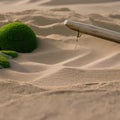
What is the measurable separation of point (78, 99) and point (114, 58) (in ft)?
3.81

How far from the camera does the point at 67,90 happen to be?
1.78 meters

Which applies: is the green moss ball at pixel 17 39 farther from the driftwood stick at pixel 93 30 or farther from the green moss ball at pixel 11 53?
the driftwood stick at pixel 93 30

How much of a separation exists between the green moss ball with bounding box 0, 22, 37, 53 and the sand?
0.09m

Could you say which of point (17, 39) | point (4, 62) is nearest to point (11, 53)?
point (17, 39)

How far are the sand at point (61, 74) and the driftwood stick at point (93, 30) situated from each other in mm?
109

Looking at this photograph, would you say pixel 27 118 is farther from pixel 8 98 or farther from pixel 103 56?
pixel 103 56

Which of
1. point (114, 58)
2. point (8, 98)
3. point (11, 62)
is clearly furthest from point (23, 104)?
point (114, 58)

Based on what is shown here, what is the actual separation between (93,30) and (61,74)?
681mm

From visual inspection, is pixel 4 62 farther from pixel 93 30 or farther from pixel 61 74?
pixel 93 30

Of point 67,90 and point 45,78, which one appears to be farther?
point 45,78

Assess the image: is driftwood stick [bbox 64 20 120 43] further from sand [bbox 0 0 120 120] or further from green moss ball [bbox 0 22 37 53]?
green moss ball [bbox 0 22 37 53]

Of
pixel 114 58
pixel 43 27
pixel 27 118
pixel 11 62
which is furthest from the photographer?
pixel 43 27

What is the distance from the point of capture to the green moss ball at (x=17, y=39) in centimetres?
300

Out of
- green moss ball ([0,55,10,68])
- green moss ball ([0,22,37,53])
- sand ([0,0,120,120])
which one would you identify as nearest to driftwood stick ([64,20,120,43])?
sand ([0,0,120,120])
